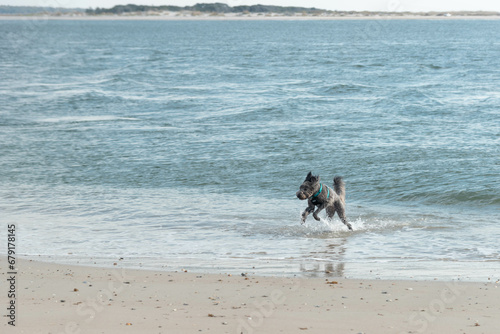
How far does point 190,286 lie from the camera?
7.12m

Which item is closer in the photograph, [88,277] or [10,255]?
[88,277]

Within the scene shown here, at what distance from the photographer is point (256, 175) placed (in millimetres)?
15586

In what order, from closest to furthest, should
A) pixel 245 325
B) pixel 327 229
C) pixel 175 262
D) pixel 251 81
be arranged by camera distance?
pixel 245 325 < pixel 175 262 < pixel 327 229 < pixel 251 81

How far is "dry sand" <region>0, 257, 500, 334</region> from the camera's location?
579 centimetres

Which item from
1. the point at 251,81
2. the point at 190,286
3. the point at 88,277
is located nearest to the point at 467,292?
the point at 190,286

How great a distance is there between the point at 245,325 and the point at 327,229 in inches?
204

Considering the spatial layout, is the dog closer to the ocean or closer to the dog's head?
the dog's head

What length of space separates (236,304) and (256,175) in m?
9.19

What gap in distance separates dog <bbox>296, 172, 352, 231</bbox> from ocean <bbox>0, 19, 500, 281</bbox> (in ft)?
0.92

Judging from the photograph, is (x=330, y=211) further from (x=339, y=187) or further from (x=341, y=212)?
(x=339, y=187)

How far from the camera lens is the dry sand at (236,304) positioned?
579cm

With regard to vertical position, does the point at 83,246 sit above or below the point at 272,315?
below

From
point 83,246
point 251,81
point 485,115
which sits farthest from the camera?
point 251,81

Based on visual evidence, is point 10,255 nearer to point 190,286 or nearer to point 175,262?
point 175,262
